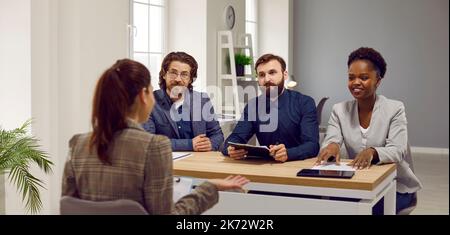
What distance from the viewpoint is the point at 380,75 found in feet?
9.68

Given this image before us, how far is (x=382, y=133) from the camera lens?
112 inches

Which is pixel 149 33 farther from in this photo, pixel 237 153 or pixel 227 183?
pixel 227 183

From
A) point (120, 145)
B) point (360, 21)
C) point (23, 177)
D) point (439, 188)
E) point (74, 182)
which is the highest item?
point (360, 21)

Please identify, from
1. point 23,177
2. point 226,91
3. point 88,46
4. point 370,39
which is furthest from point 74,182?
point 370,39

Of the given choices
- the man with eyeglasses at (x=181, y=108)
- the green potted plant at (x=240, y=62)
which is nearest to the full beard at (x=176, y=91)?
the man with eyeglasses at (x=181, y=108)

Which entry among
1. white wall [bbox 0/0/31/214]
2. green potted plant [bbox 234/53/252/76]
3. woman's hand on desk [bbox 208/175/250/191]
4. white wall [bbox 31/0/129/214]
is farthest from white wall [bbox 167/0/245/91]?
woman's hand on desk [bbox 208/175/250/191]

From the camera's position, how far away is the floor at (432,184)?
4965 mm

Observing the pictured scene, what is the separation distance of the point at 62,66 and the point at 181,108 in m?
1.31

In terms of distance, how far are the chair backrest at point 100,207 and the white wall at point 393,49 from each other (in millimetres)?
7216

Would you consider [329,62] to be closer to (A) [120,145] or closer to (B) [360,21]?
(B) [360,21]

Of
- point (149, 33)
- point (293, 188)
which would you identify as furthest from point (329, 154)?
point (149, 33)

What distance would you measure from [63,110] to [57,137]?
8.3 inches

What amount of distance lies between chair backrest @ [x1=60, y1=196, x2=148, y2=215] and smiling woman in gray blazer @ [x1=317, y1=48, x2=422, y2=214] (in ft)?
4.60

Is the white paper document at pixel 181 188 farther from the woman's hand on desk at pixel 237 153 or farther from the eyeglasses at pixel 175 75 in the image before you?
the eyeglasses at pixel 175 75
